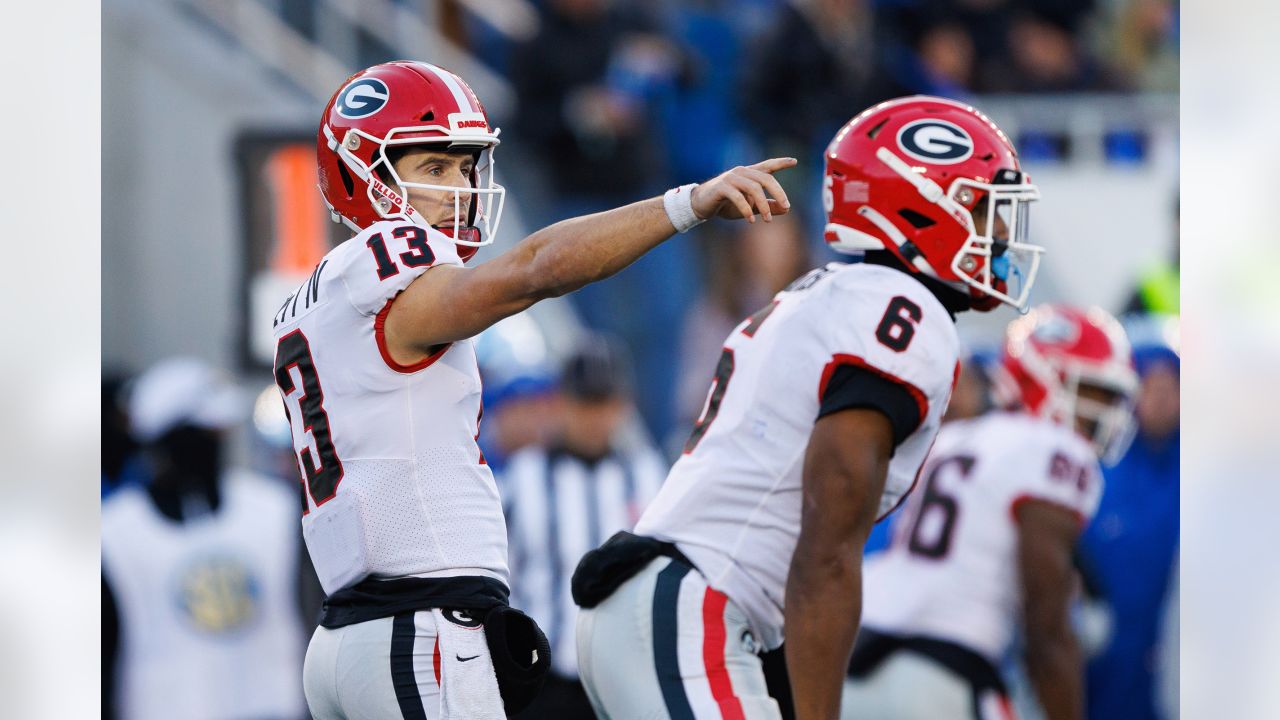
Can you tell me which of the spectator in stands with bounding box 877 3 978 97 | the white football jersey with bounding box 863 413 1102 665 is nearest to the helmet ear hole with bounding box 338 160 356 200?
the white football jersey with bounding box 863 413 1102 665

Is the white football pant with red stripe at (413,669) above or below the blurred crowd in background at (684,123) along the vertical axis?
below

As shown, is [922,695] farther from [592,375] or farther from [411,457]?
[592,375]

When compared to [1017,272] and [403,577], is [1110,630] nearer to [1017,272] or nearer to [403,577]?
[1017,272]

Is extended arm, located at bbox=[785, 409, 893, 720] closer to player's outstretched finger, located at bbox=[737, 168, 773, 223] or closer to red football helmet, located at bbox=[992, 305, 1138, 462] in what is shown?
player's outstretched finger, located at bbox=[737, 168, 773, 223]

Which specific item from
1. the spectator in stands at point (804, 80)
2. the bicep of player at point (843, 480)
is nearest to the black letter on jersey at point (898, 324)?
the bicep of player at point (843, 480)

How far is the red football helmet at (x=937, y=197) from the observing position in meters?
3.90

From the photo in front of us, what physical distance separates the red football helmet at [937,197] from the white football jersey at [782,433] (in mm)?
215

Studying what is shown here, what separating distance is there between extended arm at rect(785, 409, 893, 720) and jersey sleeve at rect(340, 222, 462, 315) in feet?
2.77

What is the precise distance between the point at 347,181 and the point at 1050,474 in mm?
2514

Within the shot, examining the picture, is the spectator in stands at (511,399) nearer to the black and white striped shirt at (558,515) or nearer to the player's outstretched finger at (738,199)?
the black and white striped shirt at (558,515)

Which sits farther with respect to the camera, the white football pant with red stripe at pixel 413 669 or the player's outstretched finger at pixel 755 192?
the white football pant with red stripe at pixel 413 669

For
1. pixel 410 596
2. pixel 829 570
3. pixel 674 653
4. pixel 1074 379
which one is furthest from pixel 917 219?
pixel 1074 379

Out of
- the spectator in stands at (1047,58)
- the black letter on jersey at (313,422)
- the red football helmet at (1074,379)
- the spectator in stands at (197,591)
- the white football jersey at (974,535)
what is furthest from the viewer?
the spectator in stands at (1047,58)
